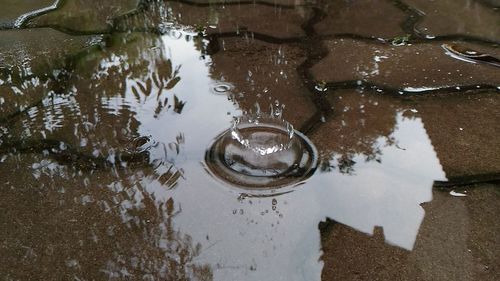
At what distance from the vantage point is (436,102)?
5.85ft

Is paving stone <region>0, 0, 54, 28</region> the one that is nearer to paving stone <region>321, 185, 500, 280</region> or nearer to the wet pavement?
the wet pavement

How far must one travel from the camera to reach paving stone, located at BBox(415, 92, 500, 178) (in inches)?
58.7

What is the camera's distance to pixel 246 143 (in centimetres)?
156

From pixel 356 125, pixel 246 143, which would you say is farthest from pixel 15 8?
pixel 356 125

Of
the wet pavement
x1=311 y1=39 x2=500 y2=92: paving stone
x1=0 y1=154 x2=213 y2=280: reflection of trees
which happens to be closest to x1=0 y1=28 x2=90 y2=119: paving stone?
the wet pavement

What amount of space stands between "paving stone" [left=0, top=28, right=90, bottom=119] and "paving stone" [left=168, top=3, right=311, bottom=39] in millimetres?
542

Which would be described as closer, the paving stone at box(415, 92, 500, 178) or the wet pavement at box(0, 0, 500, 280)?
the wet pavement at box(0, 0, 500, 280)

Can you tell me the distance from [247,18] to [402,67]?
0.83 m

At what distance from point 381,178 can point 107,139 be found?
0.87 meters

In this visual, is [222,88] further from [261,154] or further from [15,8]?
[15,8]

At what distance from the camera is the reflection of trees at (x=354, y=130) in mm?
1531

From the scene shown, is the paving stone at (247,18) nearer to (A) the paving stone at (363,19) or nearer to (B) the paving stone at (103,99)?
(A) the paving stone at (363,19)

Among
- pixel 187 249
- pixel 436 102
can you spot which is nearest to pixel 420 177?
pixel 436 102

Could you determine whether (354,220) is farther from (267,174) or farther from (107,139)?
(107,139)
